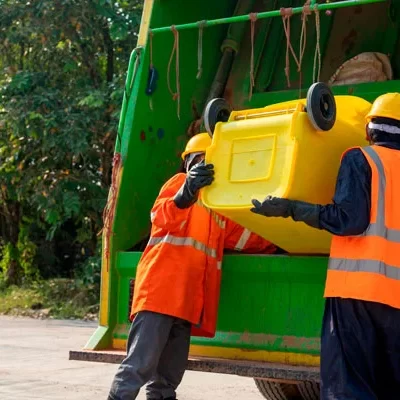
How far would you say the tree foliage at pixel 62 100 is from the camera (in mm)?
10891

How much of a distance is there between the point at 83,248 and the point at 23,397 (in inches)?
298

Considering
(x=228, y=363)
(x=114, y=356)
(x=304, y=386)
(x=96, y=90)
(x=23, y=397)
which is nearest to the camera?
(x=228, y=363)

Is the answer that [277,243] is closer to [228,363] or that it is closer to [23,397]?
[228,363]

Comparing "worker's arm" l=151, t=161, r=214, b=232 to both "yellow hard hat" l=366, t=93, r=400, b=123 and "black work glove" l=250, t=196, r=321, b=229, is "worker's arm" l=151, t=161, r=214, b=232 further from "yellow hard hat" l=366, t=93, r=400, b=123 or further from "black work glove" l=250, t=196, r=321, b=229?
Result: "yellow hard hat" l=366, t=93, r=400, b=123

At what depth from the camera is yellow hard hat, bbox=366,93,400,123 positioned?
337 centimetres

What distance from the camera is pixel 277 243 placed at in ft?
12.4

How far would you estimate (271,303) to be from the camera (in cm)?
381

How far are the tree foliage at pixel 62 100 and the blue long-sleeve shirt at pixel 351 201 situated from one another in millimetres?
7519

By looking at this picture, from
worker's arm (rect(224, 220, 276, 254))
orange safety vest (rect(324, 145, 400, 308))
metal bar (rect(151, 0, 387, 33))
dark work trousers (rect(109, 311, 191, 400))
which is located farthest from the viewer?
worker's arm (rect(224, 220, 276, 254))

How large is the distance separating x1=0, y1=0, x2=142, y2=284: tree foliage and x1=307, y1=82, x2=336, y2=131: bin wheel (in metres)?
7.37

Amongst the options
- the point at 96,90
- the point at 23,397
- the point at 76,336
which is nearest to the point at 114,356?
the point at 23,397

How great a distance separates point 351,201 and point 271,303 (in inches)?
30.0

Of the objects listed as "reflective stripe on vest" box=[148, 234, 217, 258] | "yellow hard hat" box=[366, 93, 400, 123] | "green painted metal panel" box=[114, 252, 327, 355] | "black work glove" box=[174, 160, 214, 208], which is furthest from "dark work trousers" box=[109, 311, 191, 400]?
"yellow hard hat" box=[366, 93, 400, 123]

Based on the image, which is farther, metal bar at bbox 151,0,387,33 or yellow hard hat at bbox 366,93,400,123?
metal bar at bbox 151,0,387,33
